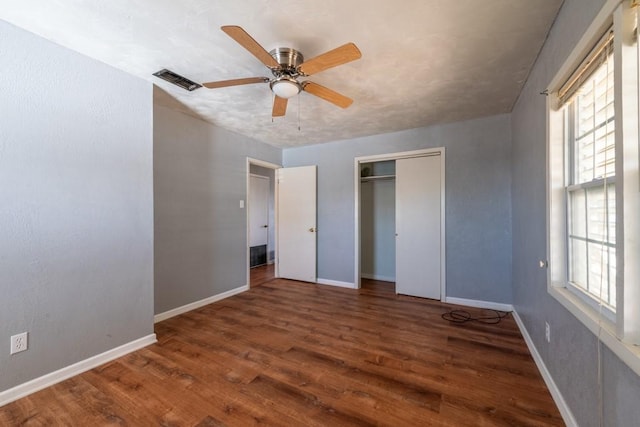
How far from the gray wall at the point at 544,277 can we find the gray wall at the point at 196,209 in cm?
350

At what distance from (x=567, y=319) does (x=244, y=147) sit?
4.00 m

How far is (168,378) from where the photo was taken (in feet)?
6.43

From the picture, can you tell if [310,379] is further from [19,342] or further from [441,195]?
[441,195]

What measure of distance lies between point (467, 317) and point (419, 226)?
4.18 feet

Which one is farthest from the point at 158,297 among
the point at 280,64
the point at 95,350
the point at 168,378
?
the point at 280,64

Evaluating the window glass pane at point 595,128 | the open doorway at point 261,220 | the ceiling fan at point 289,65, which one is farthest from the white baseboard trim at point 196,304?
the window glass pane at point 595,128

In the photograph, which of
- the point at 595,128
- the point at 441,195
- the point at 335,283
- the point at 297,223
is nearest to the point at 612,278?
the point at 595,128

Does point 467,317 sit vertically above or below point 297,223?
below

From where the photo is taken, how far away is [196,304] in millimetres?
3381

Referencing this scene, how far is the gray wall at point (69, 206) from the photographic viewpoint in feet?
5.73

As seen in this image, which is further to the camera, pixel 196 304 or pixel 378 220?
pixel 378 220

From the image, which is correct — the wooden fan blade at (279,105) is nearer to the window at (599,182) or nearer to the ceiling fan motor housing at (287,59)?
the ceiling fan motor housing at (287,59)

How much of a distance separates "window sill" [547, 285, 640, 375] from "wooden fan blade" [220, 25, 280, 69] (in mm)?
2139

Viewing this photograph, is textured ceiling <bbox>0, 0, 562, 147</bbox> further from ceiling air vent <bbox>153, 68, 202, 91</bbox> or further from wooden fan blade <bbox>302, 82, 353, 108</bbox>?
wooden fan blade <bbox>302, 82, 353, 108</bbox>
